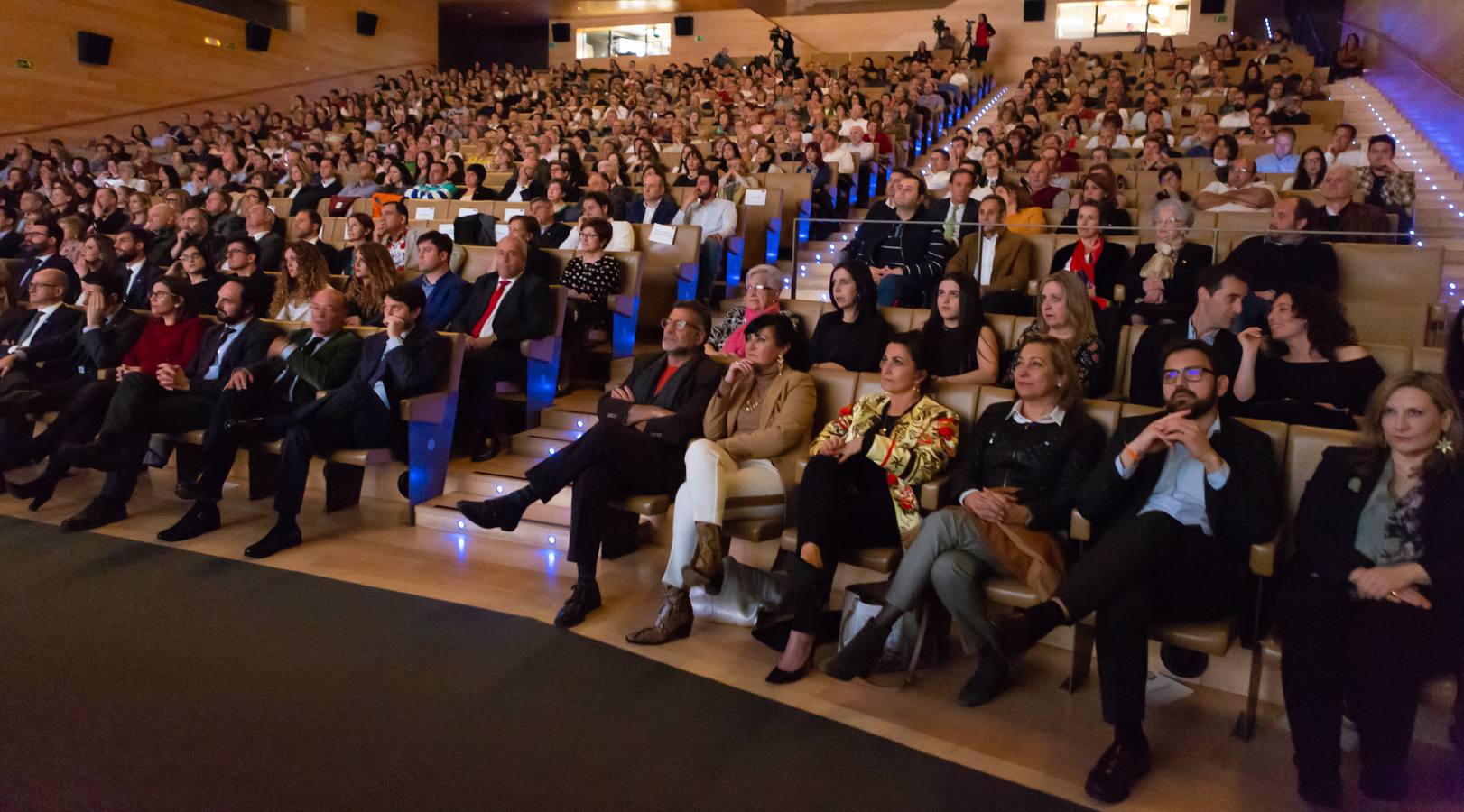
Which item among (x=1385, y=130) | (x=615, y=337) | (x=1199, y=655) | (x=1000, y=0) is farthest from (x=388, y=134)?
(x=1199, y=655)

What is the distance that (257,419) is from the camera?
136 inches

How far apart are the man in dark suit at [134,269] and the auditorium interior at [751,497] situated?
0.09 feet

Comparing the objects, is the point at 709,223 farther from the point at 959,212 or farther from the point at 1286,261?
the point at 1286,261

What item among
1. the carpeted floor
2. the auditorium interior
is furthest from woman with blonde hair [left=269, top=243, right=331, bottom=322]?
the carpeted floor

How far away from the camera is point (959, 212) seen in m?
4.53

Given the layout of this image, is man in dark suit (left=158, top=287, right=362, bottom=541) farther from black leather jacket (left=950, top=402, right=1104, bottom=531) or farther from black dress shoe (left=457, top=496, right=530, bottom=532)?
black leather jacket (left=950, top=402, right=1104, bottom=531)

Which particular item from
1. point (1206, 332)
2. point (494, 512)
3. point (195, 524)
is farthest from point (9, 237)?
point (1206, 332)

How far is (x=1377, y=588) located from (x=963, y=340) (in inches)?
58.8

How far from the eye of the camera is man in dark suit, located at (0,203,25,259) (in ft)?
20.7

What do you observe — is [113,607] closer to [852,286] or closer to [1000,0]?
[852,286]

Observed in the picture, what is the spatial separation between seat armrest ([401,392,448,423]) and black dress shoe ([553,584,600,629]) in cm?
103

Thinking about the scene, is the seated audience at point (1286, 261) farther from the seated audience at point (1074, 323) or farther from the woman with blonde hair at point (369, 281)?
the woman with blonde hair at point (369, 281)

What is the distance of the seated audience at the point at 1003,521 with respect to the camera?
2275 mm

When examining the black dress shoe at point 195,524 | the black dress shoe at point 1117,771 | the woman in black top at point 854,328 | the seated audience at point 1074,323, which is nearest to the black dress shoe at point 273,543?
the black dress shoe at point 195,524
